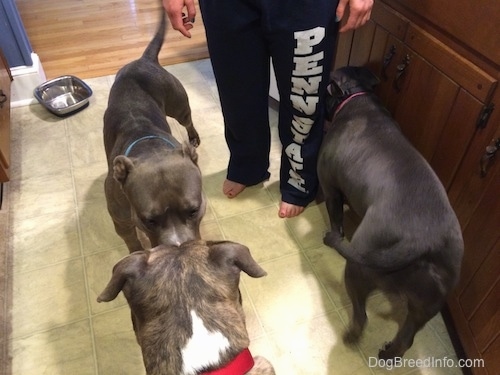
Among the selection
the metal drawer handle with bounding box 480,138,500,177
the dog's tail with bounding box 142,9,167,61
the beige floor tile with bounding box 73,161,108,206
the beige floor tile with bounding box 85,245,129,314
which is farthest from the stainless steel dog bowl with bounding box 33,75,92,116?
the metal drawer handle with bounding box 480,138,500,177

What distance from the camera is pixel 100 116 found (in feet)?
9.53

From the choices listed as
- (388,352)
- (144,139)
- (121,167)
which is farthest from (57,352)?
(388,352)

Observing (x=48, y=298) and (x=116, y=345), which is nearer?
(x=116, y=345)

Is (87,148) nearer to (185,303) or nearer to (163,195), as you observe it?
(163,195)

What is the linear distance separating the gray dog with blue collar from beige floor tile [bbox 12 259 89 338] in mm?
298

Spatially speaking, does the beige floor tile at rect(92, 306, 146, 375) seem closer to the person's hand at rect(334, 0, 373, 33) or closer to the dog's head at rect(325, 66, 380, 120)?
the dog's head at rect(325, 66, 380, 120)

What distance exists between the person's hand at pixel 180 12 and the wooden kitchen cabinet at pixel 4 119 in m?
1.31

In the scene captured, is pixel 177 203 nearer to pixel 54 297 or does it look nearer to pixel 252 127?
pixel 252 127

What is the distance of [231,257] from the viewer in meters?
1.06

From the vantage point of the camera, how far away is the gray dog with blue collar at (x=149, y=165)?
152 cm

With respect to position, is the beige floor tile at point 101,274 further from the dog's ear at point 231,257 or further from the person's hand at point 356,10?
the person's hand at point 356,10

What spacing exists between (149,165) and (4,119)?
1.48 metres

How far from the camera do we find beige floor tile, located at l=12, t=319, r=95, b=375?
5.43ft

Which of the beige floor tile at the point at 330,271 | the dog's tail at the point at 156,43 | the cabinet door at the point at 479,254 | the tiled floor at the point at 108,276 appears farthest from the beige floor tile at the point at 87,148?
the cabinet door at the point at 479,254
